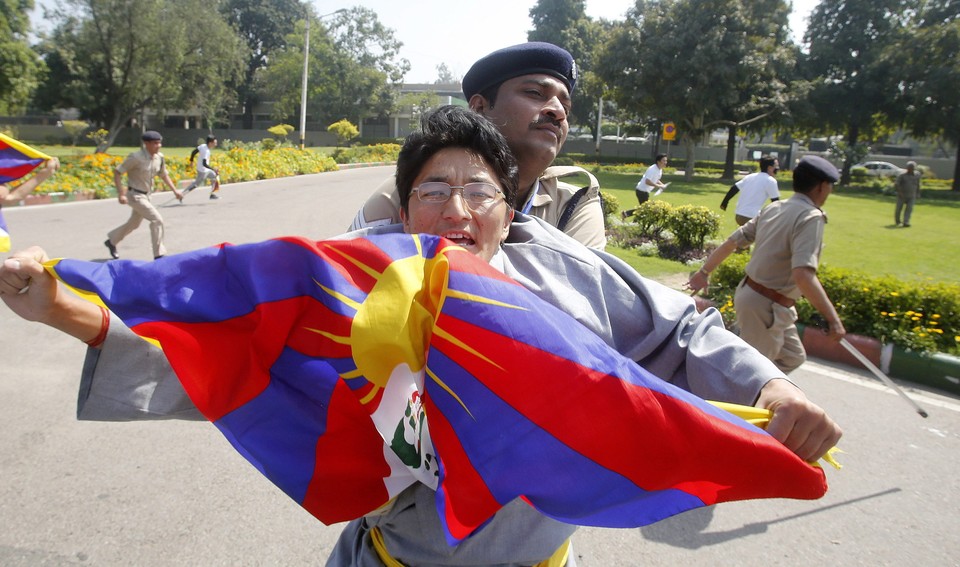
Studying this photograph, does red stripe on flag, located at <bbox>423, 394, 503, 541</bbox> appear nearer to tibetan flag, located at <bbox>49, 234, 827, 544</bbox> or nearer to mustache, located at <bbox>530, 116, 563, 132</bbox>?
tibetan flag, located at <bbox>49, 234, 827, 544</bbox>

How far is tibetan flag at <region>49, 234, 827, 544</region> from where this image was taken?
4.08 feet

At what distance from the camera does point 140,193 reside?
9617 mm

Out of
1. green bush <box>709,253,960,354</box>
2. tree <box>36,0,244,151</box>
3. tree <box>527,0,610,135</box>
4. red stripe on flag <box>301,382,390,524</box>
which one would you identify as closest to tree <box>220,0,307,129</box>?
tree <box>527,0,610,135</box>

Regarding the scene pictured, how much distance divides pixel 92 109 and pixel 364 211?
172ft

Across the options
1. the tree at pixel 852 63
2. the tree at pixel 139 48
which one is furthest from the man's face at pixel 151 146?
the tree at pixel 852 63

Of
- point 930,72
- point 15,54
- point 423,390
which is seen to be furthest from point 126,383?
point 930,72

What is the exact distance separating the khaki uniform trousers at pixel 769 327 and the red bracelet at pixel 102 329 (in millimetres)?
4169

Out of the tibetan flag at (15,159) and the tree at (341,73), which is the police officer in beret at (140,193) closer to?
the tibetan flag at (15,159)

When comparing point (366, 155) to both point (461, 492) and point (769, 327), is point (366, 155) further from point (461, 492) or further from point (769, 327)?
point (461, 492)

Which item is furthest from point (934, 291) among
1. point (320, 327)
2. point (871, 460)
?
point (320, 327)

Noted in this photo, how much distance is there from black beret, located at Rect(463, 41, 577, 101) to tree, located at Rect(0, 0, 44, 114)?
2817 centimetres

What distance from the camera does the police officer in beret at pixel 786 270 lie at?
4.34 meters

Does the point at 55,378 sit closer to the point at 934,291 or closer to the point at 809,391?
the point at 809,391

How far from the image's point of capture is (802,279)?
430 cm
